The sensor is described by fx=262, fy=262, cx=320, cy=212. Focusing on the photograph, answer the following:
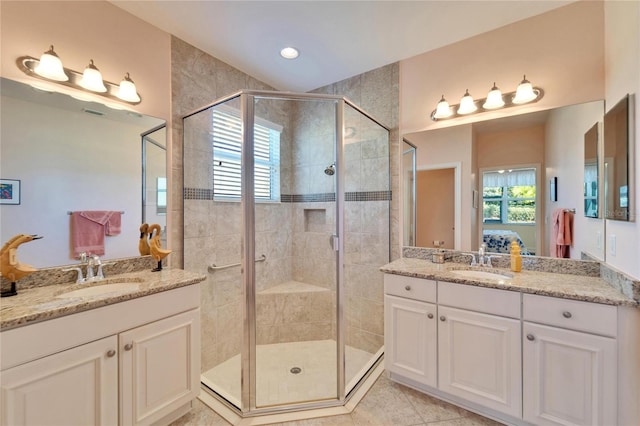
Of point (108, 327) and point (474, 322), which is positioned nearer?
point (108, 327)

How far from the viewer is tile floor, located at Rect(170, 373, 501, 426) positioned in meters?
1.62

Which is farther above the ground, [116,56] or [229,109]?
[116,56]

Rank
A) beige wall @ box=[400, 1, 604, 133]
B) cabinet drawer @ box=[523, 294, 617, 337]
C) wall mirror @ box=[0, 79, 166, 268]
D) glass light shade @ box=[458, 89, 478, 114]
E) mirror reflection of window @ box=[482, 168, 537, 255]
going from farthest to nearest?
glass light shade @ box=[458, 89, 478, 114]
mirror reflection of window @ box=[482, 168, 537, 255]
beige wall @ box=[400, 1, 604, 133]
wall mirror @ box=[0, 79, 166, 268]
cabinet drawer @ box=[523, 294, 617, 337]

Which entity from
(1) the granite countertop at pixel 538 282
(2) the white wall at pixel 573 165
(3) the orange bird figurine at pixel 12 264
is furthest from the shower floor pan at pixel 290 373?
(2) the white wall at pixel 573 165

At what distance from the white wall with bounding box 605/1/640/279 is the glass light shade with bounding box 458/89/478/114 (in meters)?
0.73

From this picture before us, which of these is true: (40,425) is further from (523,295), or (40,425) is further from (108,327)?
(523,295)

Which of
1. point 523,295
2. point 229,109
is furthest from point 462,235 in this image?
point 229,109

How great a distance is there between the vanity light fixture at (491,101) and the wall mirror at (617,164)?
1.47 ft

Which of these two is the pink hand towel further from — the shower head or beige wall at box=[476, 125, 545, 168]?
beige wall at box=[476, 125, 545, 168]

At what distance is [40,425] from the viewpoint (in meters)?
1.12

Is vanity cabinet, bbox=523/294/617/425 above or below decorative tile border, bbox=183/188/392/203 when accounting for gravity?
below

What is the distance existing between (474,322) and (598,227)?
3.27 ft

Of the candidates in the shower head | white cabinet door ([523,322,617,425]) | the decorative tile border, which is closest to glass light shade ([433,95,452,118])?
the decorative tile border

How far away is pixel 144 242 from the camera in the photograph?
188 cm
